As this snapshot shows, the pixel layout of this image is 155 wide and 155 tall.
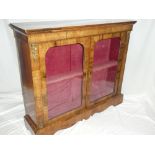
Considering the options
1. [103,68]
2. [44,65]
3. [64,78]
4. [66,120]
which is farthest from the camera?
[103,68]

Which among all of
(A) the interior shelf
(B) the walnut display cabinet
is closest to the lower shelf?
(B) the walnut display cabinet

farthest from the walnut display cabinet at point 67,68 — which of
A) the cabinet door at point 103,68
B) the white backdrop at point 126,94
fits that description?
the white backdrop at point 126,94

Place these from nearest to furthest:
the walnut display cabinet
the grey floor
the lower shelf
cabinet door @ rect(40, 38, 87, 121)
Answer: the walnut display cabinet
cabinet door @ rect(40, 38, 87, 121)
the lower shelf
the grey floor

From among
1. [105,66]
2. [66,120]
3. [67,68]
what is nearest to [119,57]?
[105,66]

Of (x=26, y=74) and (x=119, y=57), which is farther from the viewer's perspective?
(x=119, y=57)

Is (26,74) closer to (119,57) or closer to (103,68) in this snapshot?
(103,68)

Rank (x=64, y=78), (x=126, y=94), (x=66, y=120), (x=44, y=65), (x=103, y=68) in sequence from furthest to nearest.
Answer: (x=126, y=94)
(x=103, y=68)
(x=66, y=120)
(x=64, y=78)
(x=44, y=65)

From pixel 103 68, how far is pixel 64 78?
43cm

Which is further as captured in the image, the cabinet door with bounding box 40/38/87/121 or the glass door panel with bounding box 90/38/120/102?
the glass door panel with bounding box 90/38/120/102

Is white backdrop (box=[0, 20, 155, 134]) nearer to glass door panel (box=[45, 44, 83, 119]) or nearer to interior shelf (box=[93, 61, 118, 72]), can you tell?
glass door panel (box=[45, 44, 83, 119])

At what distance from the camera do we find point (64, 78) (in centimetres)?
157

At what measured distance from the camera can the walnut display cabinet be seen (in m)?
1.32

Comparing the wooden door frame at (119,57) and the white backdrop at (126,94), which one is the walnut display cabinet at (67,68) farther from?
the white backdrop at (126,94)

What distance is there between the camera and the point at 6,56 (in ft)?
6.48
